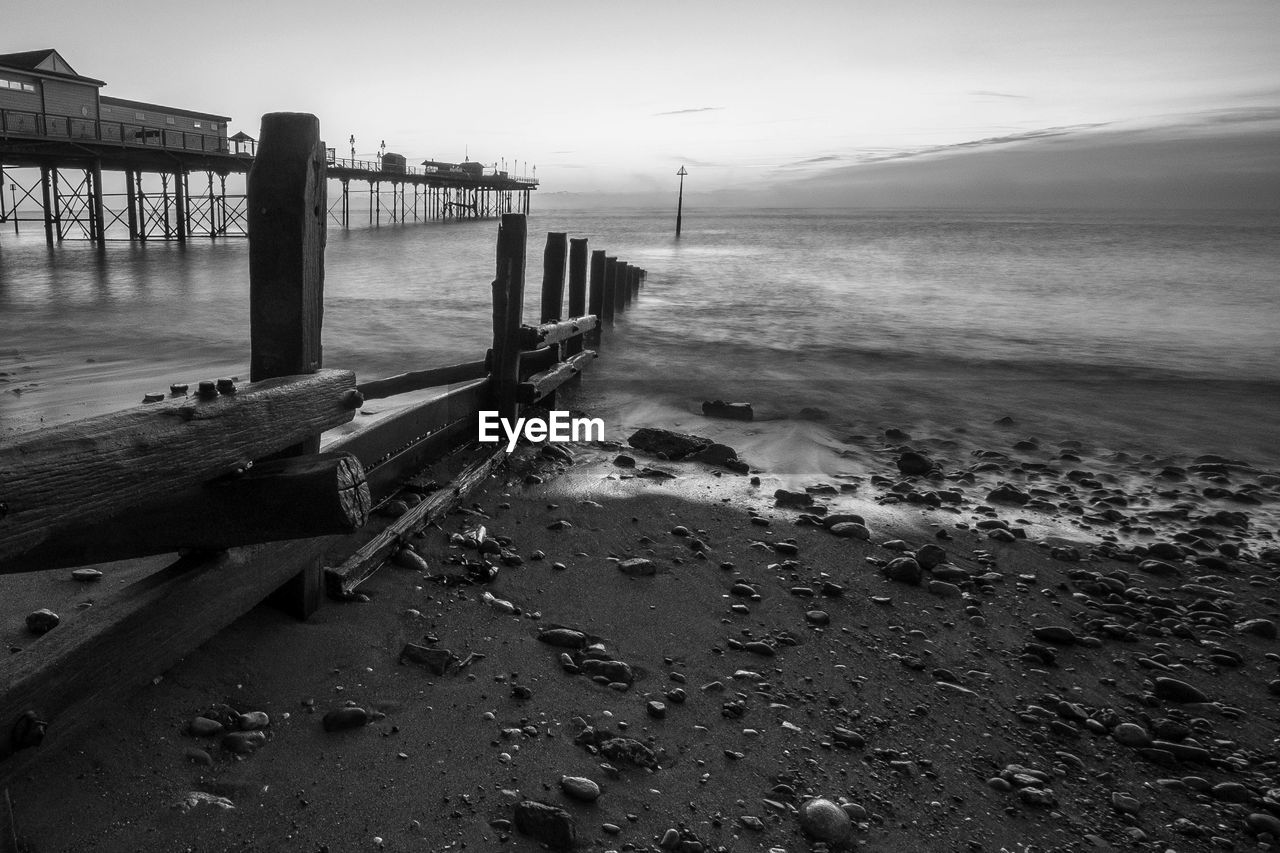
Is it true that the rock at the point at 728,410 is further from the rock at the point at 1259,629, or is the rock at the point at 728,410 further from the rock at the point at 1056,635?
the rock at the point at 1259,629

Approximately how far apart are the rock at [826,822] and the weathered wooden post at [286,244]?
88.4 inches

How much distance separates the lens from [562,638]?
11.9ft

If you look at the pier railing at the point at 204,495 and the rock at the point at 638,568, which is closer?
the pier railing at the point at 204,495

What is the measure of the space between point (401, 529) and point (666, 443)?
332 centimetres

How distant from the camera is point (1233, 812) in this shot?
2912mm

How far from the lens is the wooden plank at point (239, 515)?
7.52ft

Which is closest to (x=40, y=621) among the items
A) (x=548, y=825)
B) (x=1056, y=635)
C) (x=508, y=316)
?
(x=548, y=825)

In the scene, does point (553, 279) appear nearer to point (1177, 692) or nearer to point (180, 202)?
point (1177, 692)

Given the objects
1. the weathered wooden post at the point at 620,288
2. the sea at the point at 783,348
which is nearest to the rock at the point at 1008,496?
the sea at the point at 783,348

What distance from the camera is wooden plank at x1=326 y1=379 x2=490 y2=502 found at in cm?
409

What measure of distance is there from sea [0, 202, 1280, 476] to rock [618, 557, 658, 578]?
9.05 feet

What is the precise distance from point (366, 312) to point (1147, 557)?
17.4 metres

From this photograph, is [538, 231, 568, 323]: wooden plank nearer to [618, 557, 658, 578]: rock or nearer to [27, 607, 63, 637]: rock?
[618, 557, 658, 578]: rock

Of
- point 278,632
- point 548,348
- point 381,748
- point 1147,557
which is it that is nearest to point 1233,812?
point 1147,557
